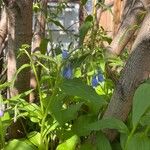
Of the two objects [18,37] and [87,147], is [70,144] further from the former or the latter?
[18,37]

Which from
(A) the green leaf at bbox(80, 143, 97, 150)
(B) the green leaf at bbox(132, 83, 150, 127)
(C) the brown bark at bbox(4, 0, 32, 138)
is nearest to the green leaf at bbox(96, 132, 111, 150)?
(A) the green leaf at bbox(80, 143, 97, 150)

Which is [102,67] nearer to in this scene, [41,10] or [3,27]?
[41,10]

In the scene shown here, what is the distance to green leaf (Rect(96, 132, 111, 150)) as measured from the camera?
29.4 inches

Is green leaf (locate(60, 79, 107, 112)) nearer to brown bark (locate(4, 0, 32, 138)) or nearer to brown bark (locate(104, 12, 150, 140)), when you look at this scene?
brown bark (locate(104, 12, 150, 140))

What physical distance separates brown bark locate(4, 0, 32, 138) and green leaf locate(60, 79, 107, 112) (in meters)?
0.24

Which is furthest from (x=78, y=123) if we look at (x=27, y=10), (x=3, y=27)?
Result: (x=3, y=27)

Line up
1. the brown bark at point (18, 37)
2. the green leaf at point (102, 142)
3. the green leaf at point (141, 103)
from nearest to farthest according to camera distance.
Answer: the green leaf at point (141, 103) < the green leaf at point (102, 142) < the brown bark at point (18, 37)

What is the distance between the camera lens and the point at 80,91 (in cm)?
73

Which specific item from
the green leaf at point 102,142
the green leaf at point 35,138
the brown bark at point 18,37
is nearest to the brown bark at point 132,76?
the green leaf at point 102,142

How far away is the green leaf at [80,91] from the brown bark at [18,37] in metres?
0.24

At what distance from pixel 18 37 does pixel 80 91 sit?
28cm

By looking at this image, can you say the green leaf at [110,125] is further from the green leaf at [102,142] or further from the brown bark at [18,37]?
the brown bark at [18,37]

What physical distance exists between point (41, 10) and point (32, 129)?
37 centimetres

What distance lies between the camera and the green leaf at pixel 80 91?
2.37 ft
